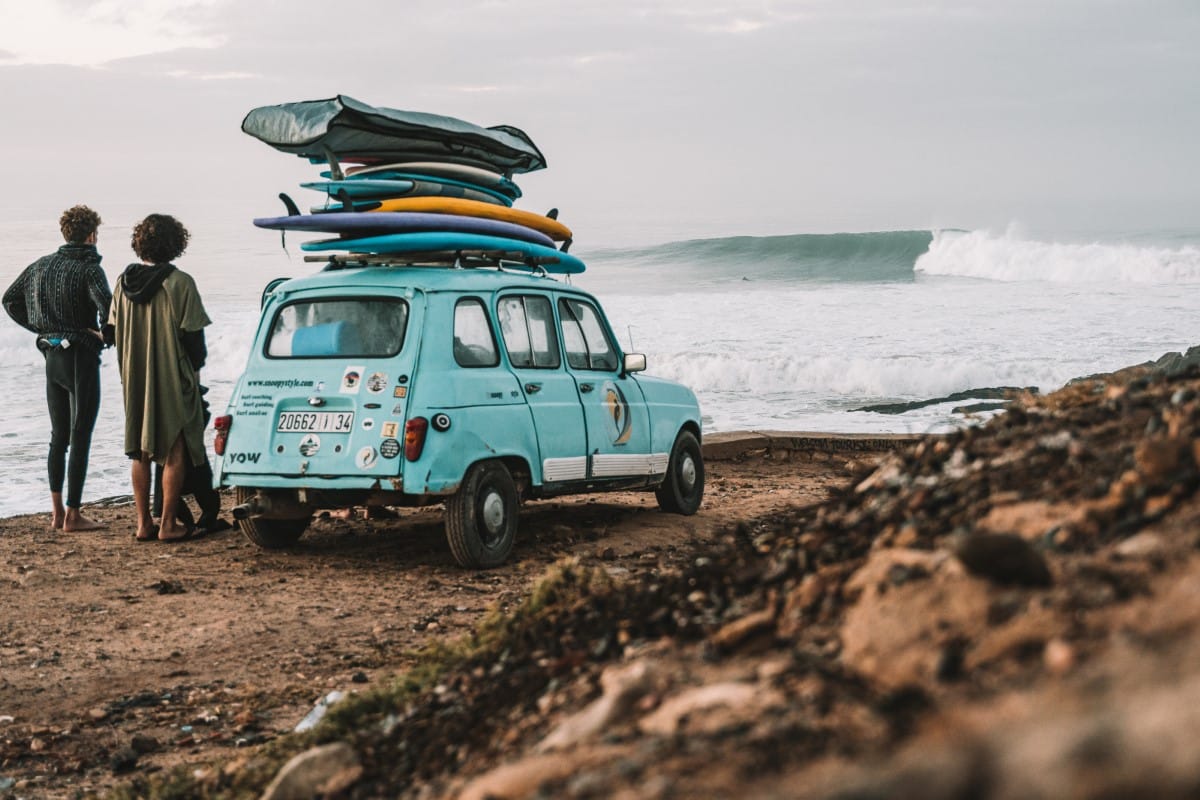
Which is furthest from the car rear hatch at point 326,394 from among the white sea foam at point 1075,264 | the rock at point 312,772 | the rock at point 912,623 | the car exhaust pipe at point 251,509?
the white sea foam at point 1075,264

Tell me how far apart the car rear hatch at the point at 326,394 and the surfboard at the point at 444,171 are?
4.31 ft

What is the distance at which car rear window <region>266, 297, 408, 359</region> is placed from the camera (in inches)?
329

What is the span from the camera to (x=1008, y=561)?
118 inches

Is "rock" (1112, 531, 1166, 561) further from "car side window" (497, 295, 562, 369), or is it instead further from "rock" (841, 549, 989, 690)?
"car side window" (497, 295, 562, 369)

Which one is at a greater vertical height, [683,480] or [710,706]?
[710,706]

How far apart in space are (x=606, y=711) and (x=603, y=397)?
6519 millimetres

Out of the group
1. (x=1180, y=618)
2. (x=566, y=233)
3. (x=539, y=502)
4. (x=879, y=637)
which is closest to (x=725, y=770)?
(x=879, y=637)

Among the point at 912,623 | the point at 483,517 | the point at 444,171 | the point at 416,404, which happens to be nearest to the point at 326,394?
the point at 416,404

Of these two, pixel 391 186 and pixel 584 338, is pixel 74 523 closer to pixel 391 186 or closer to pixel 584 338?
pixel 391 186

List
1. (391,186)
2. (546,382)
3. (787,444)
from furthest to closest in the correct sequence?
(787,444) < (391,186) < (546,382)

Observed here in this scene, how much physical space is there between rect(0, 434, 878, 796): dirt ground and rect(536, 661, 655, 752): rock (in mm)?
1896

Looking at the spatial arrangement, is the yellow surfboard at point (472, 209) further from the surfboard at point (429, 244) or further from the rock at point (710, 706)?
the rock at point (710, 706)

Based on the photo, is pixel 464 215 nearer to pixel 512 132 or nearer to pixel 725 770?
pixel 512 132

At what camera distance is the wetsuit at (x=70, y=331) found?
32.3ft
